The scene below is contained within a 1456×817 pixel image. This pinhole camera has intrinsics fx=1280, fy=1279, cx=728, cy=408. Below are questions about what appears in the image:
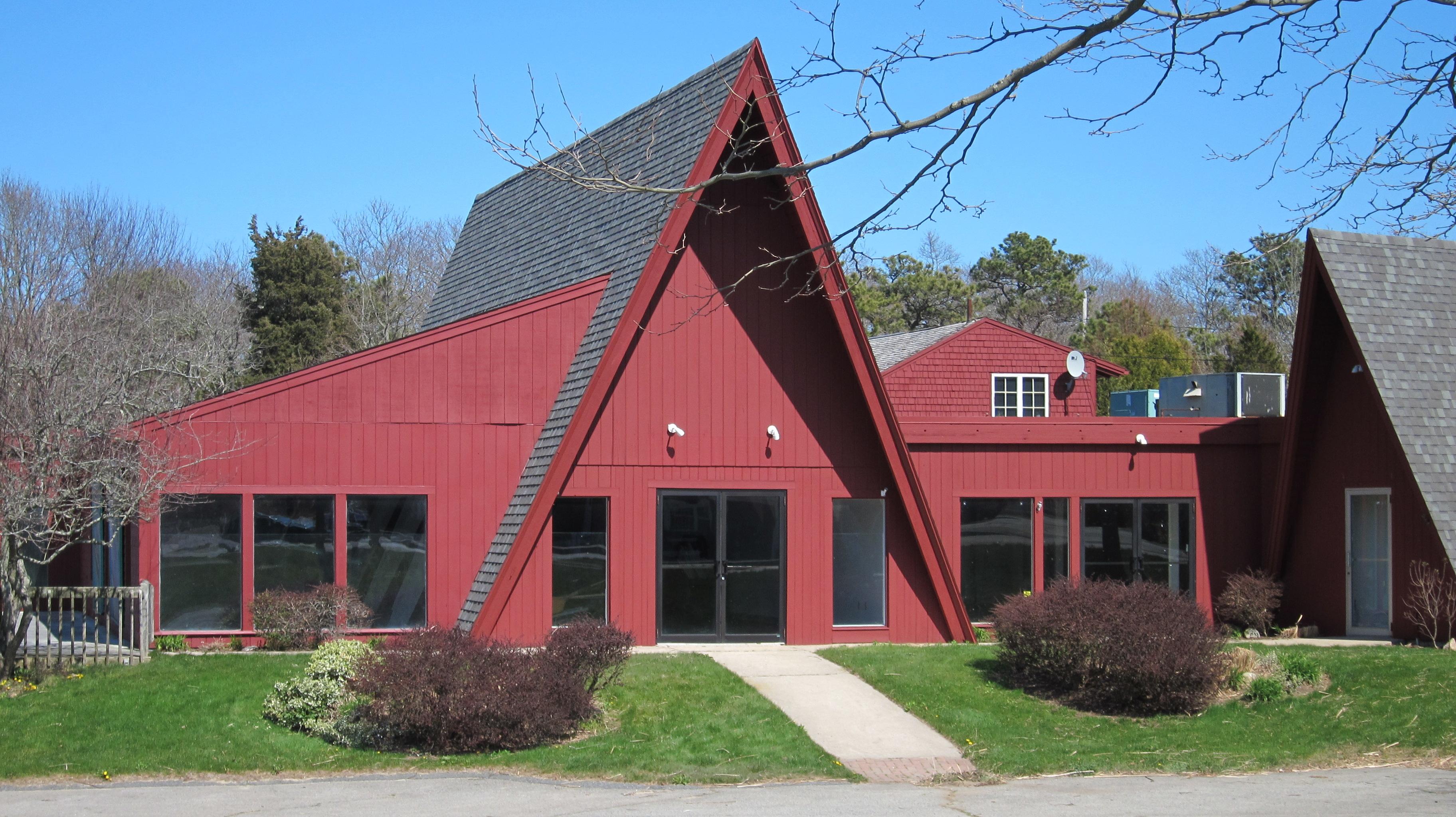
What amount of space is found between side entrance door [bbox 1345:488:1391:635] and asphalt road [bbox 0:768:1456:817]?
7.19 m

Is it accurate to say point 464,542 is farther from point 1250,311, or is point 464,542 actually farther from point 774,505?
point 1250,311

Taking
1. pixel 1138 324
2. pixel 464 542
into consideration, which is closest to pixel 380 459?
pixel 464 542

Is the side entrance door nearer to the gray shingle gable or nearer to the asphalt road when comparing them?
the asphalt road

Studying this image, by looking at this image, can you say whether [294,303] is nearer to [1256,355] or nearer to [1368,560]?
[1256,355]

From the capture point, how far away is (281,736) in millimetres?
11758

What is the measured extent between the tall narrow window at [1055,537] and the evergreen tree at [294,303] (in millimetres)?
26146

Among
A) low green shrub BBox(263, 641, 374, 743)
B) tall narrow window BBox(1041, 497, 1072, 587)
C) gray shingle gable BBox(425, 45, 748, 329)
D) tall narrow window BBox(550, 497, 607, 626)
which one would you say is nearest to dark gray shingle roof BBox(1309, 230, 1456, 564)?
tall narrow window BBox(1041, 497, 1072, 587)

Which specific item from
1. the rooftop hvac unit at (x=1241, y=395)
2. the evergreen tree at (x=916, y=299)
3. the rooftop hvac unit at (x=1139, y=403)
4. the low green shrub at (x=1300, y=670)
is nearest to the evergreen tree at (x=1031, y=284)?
the evergreen tree at (x=916, y=299)

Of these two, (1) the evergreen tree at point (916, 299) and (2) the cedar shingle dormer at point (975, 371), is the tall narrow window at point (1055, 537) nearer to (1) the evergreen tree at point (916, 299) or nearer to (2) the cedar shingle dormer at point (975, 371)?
(2) the cedar shingle dormer at point (975, 371)

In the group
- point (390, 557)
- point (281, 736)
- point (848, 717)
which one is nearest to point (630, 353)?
point (390, 557)

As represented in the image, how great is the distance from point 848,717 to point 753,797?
270cm

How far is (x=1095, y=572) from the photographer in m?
18.6

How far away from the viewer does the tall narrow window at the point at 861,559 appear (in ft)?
55.9

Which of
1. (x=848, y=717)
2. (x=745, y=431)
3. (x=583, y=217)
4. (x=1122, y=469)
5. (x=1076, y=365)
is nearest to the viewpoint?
(x=848, y=717)
